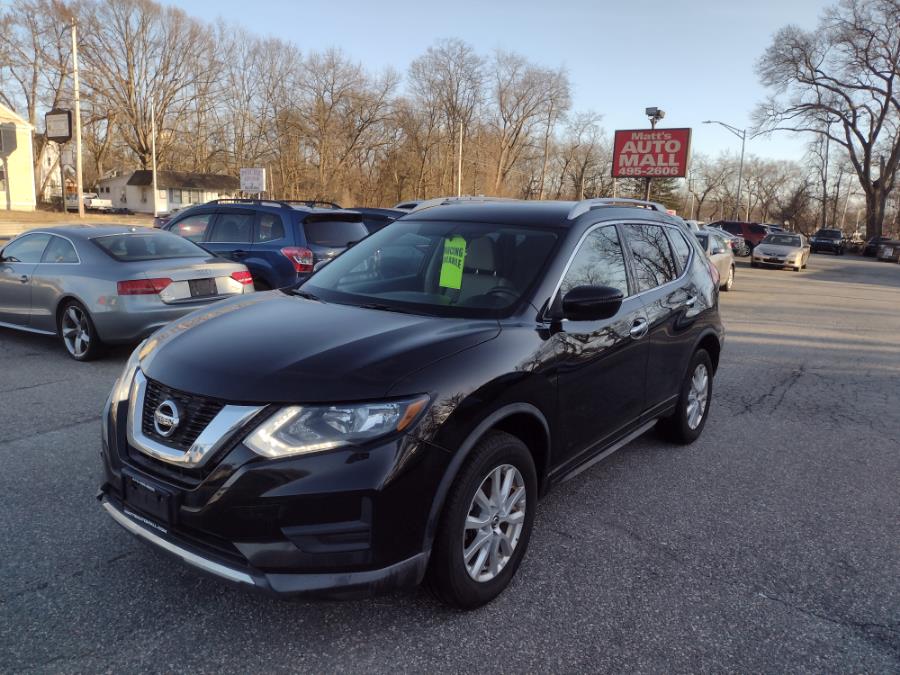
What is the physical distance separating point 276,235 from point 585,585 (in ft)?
22.8

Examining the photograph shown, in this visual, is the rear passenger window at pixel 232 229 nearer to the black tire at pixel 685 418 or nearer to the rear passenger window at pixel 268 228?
the rear passenger window at pixel 268 228

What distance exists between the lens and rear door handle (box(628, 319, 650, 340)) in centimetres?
394

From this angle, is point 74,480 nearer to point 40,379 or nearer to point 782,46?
point 40,379

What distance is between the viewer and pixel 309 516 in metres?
2.39

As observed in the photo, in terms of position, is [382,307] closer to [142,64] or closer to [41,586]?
[41,586]

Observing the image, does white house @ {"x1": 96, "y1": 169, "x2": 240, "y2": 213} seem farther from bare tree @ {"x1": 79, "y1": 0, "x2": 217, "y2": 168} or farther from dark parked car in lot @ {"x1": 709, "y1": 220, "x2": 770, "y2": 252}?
dark parked car in lot @ {"x1": 709, "y1": 220, "x2": 770, "y2": 252}

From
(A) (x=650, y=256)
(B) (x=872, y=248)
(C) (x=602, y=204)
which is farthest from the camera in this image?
(B) (x=872, y=248)

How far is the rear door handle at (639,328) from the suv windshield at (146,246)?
5370 mm

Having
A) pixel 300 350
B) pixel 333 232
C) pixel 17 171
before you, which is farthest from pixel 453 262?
pixel 17 171

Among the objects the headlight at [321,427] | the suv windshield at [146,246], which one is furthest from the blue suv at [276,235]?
the headlight at [321,427]

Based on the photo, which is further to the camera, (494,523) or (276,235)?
(276,235)

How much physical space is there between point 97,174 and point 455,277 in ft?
269

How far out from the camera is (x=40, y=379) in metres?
6.33

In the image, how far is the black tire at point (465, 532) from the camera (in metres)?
2.65
